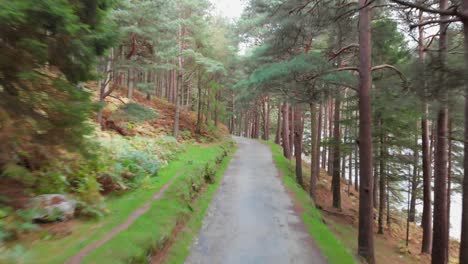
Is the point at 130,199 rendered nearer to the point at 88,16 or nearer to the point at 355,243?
the point at 88,16

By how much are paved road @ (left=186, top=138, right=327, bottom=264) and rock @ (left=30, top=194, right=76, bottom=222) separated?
2.41 m

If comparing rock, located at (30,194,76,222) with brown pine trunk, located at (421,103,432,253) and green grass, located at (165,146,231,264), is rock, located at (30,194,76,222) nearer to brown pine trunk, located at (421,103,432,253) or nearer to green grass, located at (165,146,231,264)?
green grass, located at (165,146,231,264)

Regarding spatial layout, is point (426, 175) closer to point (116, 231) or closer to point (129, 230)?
point (129, 230)

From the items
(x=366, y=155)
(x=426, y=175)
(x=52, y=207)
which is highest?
(x=366, y=155)

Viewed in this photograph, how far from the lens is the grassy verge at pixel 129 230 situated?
4.25 metres

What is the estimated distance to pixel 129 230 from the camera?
5.45 metres

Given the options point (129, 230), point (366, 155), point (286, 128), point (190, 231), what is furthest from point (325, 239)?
point (286, 128)

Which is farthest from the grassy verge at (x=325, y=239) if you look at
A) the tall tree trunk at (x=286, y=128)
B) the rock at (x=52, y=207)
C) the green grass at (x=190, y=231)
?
the tall tree trunk at (x=286, y=128)

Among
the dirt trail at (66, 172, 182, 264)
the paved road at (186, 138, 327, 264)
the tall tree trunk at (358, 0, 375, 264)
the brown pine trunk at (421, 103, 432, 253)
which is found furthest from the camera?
the brown pine trunk at (421, 103, 432, 253)

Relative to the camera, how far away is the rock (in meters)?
5.01

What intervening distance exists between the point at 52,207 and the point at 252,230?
14.9ft

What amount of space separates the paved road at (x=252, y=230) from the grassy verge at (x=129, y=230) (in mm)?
858

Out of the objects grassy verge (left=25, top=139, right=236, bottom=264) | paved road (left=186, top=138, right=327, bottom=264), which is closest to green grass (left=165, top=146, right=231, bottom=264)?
paved road (left=186, top=138, right=327, bottom=264)

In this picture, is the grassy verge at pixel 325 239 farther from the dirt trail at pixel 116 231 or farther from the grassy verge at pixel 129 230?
the dirt trail at pixel 116 231
